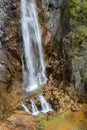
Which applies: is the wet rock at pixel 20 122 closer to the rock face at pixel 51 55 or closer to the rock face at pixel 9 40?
the rock face at pixel 51 55

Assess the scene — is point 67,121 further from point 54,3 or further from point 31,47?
point 54,3

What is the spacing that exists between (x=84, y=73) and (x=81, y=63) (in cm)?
50

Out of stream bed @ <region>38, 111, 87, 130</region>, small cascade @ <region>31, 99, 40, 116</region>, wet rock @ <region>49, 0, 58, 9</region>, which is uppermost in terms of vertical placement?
wet rock @ <region>49, 0, 58, 9</region>

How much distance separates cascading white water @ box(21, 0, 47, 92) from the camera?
17.6 metres

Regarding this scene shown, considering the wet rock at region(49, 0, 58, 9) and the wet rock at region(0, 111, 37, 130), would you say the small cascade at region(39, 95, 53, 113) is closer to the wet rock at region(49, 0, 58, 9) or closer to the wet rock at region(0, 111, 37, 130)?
the wet rock at region(0, 111, 37, 130)

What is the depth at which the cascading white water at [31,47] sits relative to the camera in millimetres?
17594

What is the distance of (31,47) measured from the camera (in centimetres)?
1781

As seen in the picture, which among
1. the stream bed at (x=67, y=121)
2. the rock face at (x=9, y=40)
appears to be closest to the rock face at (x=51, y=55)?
the rock face at (x=9, y=40)

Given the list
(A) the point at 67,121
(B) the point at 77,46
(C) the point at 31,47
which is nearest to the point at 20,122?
(A) the point at 67,121

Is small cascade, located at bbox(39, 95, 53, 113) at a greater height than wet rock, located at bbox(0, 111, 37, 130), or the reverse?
small cascade, located at bbox(39, 95, 53, 113)

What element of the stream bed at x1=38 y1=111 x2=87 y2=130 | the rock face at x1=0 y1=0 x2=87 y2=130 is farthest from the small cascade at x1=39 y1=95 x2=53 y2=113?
the stream bed at x1=38 y1=111 x2=87 y2=130

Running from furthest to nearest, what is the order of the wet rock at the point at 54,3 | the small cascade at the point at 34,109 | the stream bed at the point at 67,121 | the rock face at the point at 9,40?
the wet rock at the point at 54,3 → the rock face at the point at 9,40 → the small cascade at the point at 34,109 → the stream bed at the point at 67,121

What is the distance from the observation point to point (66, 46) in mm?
16562

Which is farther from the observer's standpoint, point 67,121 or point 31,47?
point 31,47
